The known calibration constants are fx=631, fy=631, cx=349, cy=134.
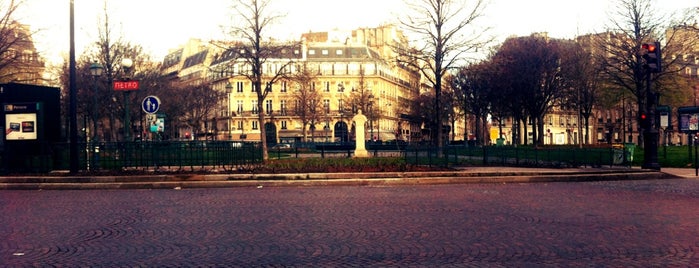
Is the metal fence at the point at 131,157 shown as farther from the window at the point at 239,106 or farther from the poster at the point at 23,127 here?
the window at the point at 239,106

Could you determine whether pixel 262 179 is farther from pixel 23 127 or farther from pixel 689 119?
pixel 689 119

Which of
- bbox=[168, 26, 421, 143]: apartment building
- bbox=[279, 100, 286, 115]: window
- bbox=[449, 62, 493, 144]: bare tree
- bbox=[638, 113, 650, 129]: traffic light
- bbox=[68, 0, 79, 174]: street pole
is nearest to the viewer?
bbox=[68, 0, 79, 174]: street pole

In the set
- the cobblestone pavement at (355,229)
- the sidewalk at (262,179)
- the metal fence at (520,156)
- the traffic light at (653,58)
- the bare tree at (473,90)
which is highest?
the bare tree at (473,90)

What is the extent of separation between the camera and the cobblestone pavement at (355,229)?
283 inches

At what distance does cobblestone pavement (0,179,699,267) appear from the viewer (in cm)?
718

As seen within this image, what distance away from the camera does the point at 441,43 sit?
3038 cm

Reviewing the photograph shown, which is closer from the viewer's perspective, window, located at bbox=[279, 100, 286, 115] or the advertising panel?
the advertising panel

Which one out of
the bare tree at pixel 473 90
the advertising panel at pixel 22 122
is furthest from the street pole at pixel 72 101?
the bare tree at pixel 473 90

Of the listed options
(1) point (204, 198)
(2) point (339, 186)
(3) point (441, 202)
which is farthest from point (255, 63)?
(3) point (441, 202)

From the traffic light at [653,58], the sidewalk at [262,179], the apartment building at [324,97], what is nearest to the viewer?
the sidewalk at [262,179]

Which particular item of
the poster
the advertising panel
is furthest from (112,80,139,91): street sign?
the poster

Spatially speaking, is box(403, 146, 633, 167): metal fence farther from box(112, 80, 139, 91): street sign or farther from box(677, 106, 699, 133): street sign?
box(112, 80, 139, 91): street sign

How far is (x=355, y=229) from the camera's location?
30.6ft

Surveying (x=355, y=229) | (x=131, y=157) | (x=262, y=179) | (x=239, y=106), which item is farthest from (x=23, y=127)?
(x=239, y=106)
